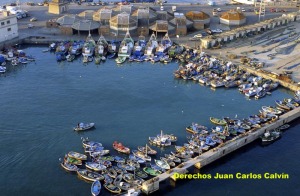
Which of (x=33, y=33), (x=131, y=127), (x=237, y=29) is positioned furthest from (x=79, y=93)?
(x=237, y=29)

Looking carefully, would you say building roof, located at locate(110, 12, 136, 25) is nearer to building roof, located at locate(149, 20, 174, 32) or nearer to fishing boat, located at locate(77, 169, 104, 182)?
building roof, located at locate(149, 20, 174, 32)

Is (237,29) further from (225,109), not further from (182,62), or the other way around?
(225,109)

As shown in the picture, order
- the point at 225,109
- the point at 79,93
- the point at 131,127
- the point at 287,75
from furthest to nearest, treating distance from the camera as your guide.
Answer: the point at 287,75
the point at 79,93
the point at 225,109
the point at 131,127

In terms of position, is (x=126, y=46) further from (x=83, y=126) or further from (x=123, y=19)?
(x=83, y=126)

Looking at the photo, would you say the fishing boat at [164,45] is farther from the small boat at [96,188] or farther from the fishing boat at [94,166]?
the small boat at [96,188]

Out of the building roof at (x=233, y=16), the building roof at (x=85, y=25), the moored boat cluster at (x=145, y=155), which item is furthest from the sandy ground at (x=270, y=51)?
the building roof at (x=85, y=25)

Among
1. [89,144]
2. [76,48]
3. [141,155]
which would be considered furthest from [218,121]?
[76,48]

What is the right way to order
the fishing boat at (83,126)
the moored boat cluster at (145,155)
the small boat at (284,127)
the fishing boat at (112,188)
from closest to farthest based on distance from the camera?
the fishing boat at (112,188)
the moored boat cluster at (145,155)
the fishing boat at (83,126)
the small boat at (284,127)
